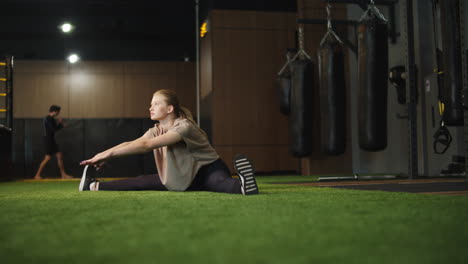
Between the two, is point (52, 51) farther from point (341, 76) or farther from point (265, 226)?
point (265, 226)

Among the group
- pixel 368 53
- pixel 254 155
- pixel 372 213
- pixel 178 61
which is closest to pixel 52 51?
pixel 178 61

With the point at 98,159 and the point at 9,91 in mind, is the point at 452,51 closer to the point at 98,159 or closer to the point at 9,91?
the point at 98,159

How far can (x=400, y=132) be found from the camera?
788 cm

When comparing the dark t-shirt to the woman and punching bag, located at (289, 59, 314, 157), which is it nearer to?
punching bag, located at (289, 59, 314, 157)

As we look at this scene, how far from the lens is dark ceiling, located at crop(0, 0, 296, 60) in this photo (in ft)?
34.5

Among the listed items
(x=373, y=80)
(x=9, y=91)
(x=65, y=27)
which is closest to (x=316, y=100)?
(x=373, y=80)

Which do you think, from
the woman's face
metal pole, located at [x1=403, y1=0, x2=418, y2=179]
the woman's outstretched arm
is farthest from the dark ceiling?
the woman's outstretched arm

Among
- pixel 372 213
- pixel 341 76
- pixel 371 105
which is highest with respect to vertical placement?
pixel 341 76

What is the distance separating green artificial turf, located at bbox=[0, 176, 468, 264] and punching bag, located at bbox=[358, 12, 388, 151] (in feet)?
10.4

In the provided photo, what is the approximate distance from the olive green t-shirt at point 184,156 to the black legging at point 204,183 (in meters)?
0.06

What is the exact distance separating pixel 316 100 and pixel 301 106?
4.06 feet

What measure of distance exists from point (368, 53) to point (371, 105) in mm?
558

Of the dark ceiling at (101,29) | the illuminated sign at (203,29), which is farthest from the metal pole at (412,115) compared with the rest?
the dark ceiling at (101,29)

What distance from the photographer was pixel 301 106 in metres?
7.04
